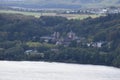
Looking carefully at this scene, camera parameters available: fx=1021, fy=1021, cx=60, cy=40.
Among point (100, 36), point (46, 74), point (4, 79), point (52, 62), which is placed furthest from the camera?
point (100, 36)

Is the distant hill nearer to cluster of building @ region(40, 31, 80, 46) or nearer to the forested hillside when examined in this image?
the forested hillside

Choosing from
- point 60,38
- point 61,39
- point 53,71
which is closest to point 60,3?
point 60,38

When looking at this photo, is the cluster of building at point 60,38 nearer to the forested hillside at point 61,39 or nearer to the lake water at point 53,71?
the forested hillside at point 61,39

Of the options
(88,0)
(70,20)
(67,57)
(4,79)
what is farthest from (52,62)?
(88,0)

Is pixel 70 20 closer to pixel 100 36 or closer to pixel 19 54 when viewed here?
pixel 100 36

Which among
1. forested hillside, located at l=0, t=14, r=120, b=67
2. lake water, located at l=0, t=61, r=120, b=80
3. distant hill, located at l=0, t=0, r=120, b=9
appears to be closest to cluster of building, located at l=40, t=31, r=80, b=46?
forested hillside, located at l=0, t=14, r=120, b=67

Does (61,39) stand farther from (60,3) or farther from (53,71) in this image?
(60,3)

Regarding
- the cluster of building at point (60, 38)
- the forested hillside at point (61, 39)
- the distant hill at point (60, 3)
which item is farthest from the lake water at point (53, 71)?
the distant hill at point (60, 3)
